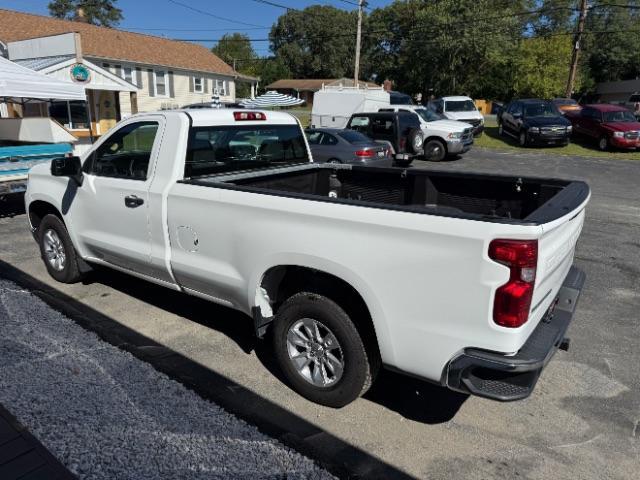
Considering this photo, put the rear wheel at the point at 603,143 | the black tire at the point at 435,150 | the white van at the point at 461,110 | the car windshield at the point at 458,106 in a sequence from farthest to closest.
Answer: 1. the car windshield at the point at 458,106
2. the white van at the point at 461,110
3. the rear wheel at the point at 603,143
4. the black tire at the point at 435,150

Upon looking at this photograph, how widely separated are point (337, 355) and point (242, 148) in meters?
2.24

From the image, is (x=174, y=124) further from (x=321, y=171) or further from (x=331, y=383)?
(x=331, y=383)

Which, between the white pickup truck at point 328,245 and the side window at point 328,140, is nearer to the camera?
the white pickup truck at point 328,245

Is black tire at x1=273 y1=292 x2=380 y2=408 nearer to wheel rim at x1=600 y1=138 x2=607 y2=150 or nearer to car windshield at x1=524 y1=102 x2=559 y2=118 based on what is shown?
wheel rim at x1=600 y1=138 x2=607 y2=150

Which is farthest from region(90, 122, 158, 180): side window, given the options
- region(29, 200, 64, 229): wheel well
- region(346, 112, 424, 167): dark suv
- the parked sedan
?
region(346, 112, 424, 167): dark suv

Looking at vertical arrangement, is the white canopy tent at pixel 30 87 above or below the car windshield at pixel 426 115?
above

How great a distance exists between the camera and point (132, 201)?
4.14 metres

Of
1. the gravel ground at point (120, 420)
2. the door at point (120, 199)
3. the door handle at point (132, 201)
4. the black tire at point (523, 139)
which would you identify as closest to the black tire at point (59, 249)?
the door at point (120, 199)

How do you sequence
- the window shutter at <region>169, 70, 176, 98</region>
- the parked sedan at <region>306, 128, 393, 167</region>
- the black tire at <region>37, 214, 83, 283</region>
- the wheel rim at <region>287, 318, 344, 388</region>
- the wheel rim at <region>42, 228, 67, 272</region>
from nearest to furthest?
the wheel rim at <region>287, 318, 344, 388</region> < the black tire at <region>37, 214, 83, 283</region> < the wheel rim at <region>42, 228, 67, 272</region> < the parked sedan at <region>306, 128, 393, 167</region> < the window shutter at <region>169, 70, 176, 98</region>

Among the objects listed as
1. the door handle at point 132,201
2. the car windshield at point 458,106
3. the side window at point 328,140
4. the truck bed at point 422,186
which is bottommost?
the side window at point 328,140

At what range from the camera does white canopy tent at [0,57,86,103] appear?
35.5 feet

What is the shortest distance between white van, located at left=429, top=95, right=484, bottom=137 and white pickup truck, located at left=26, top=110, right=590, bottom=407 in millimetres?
19010

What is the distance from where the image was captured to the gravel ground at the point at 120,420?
271cm

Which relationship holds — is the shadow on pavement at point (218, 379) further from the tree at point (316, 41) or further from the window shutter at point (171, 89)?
the tree at point (316, 41)
